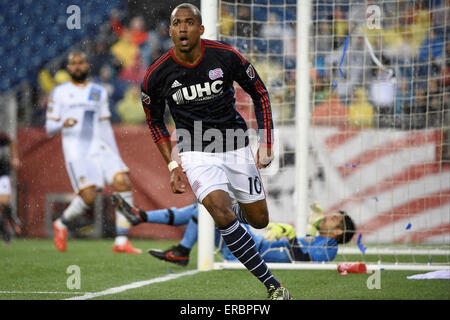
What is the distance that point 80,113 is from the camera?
896 centimetres

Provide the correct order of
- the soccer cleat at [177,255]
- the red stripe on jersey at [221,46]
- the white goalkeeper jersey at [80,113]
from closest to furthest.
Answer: the red stripe on jersey at [221,46], the soccer cleat at [177,255], the white goalkeeper jersey at [80,113]

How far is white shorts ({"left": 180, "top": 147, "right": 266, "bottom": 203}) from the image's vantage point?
445cm

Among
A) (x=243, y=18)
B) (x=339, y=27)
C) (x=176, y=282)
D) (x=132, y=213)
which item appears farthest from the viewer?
(x=339, y=27)

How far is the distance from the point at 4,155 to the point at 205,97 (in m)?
5.52

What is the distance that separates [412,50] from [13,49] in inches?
275

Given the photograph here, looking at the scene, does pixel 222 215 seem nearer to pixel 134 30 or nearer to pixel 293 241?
pixel 293 241

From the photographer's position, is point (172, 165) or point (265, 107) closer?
point (172, 165)

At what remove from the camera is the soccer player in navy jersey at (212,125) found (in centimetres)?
436

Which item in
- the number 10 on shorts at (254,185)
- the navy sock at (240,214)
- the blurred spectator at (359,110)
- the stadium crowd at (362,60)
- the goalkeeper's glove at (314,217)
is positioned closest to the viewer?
the number 10 on shorts at (254,185)

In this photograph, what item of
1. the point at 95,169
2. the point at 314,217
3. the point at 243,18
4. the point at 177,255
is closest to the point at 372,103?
the point at 243,18

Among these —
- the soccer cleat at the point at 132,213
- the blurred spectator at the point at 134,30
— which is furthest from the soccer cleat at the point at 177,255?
the blurred spectator at the point at 134,30

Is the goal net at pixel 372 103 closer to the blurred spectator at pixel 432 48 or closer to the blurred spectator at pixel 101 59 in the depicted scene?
the blurred spectator at pixel 432 48

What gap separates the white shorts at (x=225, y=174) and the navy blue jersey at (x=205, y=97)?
0.06m

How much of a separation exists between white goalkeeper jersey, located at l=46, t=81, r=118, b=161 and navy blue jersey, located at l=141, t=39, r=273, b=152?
4.26m
